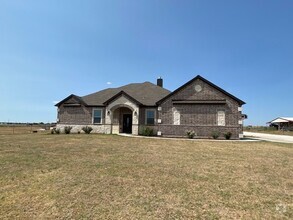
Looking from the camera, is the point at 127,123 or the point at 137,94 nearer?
the point at 127,123

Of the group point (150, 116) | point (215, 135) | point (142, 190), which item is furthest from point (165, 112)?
point (142, 190)

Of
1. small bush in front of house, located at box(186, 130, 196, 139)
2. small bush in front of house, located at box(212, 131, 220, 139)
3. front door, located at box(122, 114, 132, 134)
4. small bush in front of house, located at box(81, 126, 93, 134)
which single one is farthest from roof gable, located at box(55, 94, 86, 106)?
small bush in front of house, located at box(212, 131, 220, 139)

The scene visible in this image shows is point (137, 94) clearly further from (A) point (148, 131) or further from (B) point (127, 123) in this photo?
(A) point (148, 131)

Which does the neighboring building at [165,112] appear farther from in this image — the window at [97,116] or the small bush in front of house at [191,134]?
the small bush in front of house at [191,134]

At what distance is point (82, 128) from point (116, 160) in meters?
16.3

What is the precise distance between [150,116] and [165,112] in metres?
2.10

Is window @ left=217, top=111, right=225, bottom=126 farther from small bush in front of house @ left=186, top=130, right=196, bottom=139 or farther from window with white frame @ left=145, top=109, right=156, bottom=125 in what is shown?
window with white frame @ left=145, top=109, right=156, bottom=125

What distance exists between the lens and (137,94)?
25.0m

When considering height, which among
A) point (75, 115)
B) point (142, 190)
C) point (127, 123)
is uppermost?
point (75, 115)

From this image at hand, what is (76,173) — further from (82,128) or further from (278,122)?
(278,122)

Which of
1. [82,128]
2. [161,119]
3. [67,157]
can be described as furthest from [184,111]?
[67,157]

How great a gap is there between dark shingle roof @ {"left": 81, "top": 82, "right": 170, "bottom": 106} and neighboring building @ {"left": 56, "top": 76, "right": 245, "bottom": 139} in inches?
4.8

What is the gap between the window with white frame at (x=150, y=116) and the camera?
22.0m

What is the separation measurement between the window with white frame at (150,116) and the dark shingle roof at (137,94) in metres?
0.79
